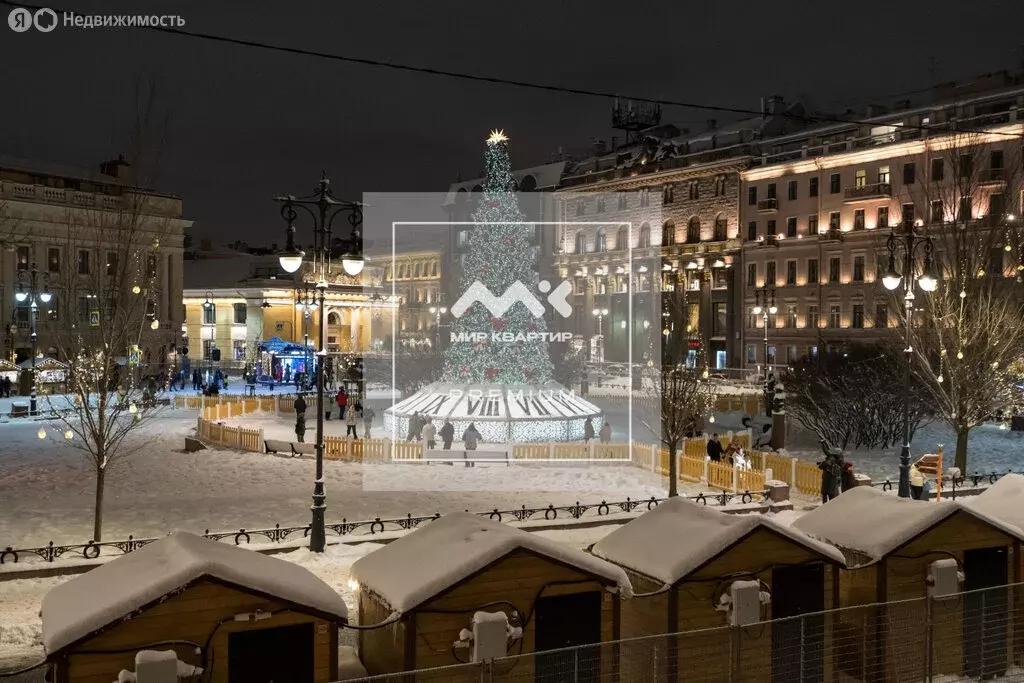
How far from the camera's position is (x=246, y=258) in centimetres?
8325

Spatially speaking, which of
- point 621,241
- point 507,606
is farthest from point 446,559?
point 621,241

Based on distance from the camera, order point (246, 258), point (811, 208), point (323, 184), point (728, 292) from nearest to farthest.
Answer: point (323, 184)
point (811, 208)
point (728, 292)
point (246, 258)

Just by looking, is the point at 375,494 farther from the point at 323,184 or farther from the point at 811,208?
the point at 811,208

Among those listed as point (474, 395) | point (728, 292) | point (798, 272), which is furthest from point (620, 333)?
point (474, 395)

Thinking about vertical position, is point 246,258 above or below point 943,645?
above

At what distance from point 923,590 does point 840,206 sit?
5331 centimetres

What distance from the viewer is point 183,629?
22.4 feet

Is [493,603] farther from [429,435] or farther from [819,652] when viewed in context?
[429,435]

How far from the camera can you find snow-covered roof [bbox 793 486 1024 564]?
937cm

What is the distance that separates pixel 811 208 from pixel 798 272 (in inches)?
177

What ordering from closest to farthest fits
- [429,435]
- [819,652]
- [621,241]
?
[819,652] → [429,435] → [621,241]

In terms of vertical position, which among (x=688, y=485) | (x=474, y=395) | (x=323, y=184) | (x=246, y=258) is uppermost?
(x=246, y=258)

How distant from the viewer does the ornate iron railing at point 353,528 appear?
13.6m

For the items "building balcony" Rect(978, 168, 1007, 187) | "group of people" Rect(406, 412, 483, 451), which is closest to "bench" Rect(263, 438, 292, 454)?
→ "group of people" Rect(406, 412, 483, 451)
